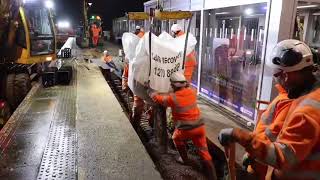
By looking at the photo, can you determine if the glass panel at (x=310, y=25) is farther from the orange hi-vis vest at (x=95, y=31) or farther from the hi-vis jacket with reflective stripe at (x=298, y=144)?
the orange hi-vis vest at (x=95, y=31)

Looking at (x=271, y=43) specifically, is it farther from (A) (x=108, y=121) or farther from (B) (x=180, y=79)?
(A) (x=108, y=121)

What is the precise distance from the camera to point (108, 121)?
4.52m

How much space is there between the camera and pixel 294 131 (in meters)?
1.61

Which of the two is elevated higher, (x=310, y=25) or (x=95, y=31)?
(x=310, y=25)

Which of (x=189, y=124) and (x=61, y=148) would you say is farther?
(x=189, y=124)

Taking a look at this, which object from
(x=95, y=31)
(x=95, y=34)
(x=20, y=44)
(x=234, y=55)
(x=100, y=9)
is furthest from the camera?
(x=100, y=9)

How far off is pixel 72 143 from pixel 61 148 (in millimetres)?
195

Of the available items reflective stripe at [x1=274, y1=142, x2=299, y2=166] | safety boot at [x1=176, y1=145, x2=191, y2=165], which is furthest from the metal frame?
reflective stripe at [x1=274, y1=142, x2=299, y2=166]

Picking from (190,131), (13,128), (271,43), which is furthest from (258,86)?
(13,128)

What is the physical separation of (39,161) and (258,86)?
3.70m

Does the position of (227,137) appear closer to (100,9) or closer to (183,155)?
(183,155)

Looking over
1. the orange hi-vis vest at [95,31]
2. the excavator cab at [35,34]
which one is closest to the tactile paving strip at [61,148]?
the excavator cab at [35,34]

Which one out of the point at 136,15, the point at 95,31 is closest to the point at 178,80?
the point at 136,15

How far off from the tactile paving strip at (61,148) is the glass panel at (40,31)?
10.1 ft
